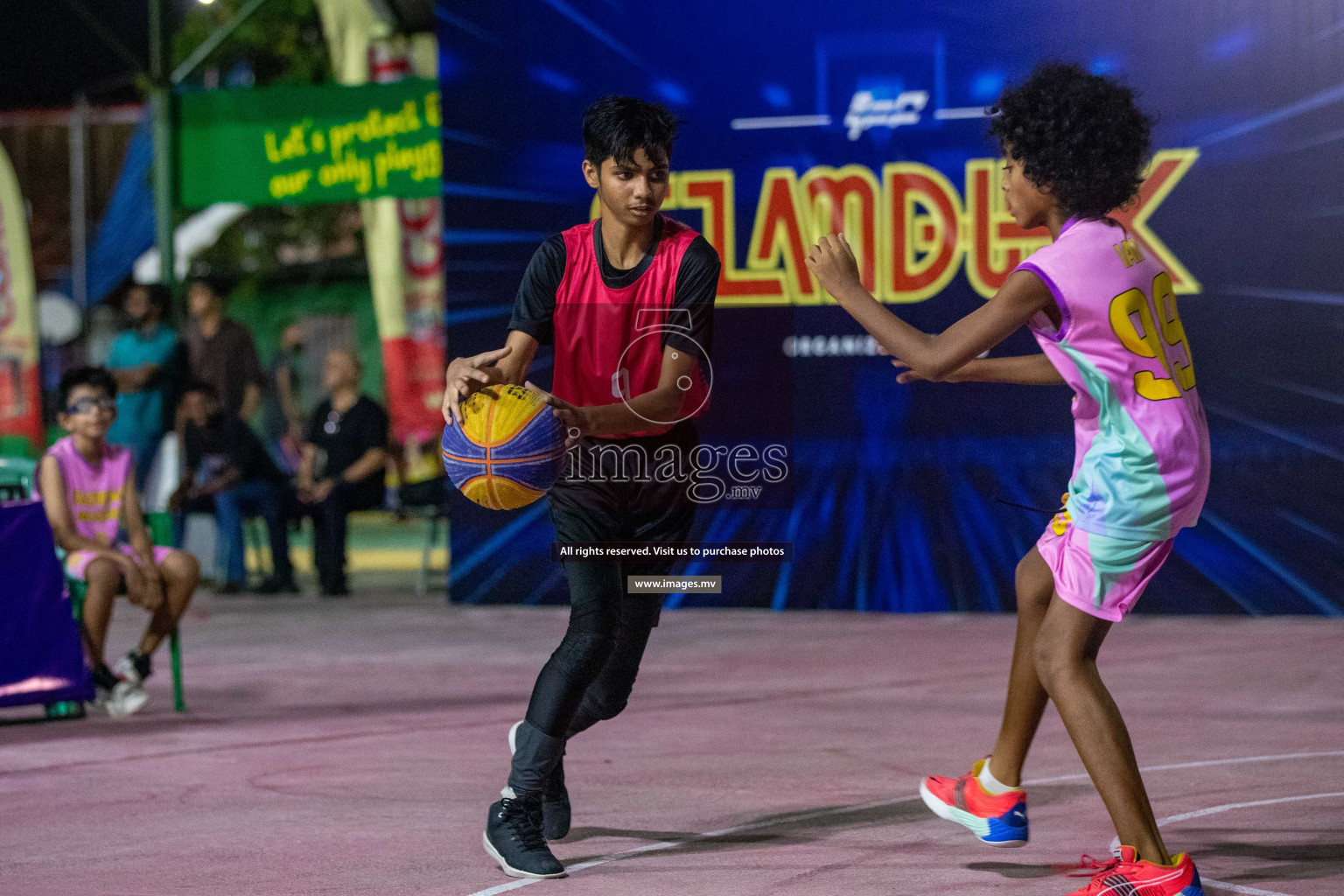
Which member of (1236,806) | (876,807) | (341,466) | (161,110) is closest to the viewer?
(1236,806)

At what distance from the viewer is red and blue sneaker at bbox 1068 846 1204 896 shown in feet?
13.0

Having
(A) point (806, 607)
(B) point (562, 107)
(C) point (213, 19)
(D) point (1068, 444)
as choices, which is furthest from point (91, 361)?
(D) point (1068, 444)

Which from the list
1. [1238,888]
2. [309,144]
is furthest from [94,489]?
[1238,888]

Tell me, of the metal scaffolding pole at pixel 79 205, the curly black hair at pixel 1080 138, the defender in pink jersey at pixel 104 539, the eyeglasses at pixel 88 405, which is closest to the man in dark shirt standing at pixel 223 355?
the defender in pink jersey at pixel 104 539

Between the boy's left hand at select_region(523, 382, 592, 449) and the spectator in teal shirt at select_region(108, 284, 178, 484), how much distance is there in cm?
842

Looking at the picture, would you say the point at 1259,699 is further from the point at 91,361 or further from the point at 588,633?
the point at 91,361

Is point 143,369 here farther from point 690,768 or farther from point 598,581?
point 598,581

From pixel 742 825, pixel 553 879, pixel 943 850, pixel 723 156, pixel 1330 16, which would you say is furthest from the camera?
pixel 723 156

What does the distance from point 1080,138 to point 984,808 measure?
1.91 m

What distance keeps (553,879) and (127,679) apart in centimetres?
364

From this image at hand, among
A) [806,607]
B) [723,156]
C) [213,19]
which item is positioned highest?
[213,19]

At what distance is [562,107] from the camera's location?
1087 centimetres

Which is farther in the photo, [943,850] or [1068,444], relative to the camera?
[1068,444]

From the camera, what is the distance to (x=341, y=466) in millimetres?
12117
